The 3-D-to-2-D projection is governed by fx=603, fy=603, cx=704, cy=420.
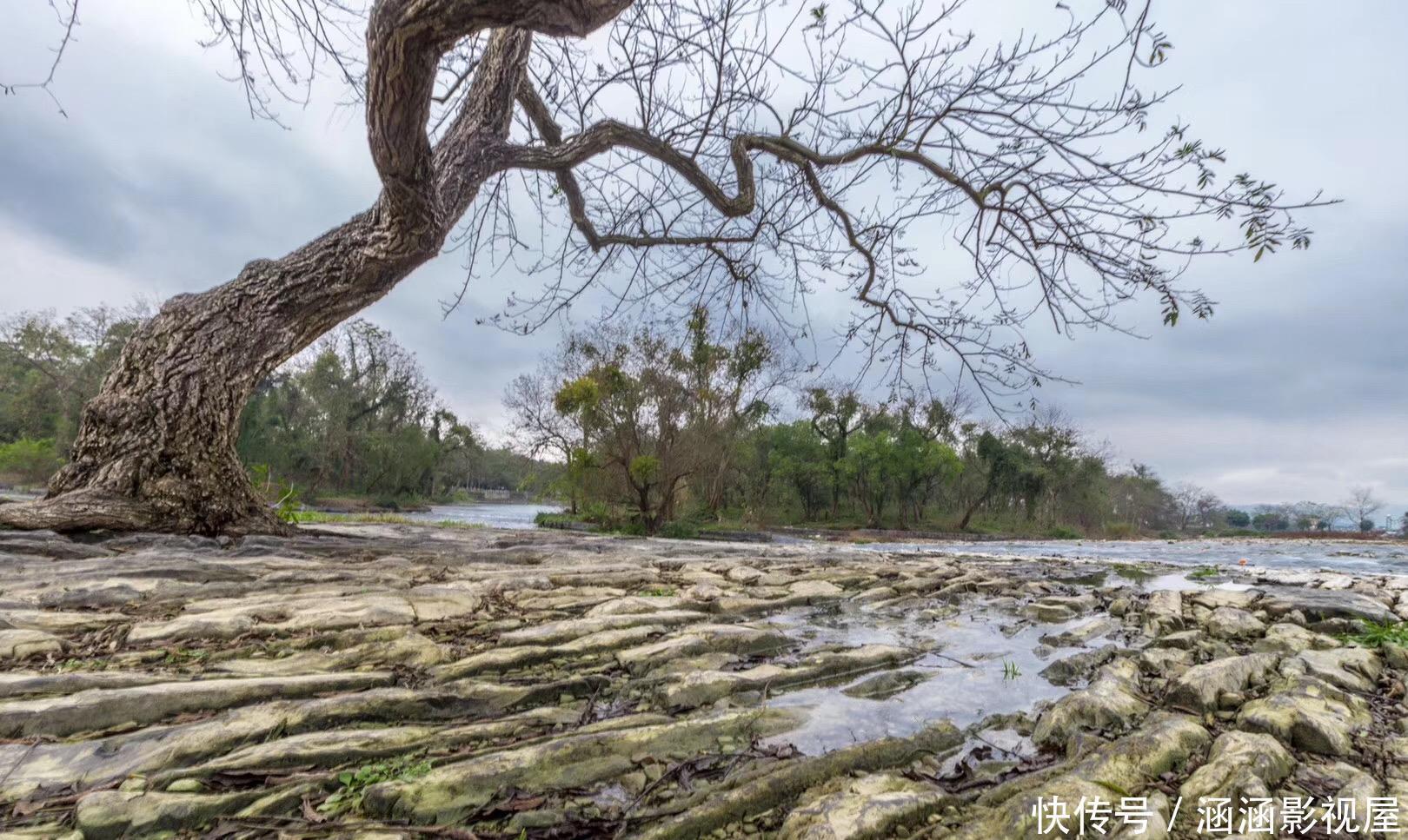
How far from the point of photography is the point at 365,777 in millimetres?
1356

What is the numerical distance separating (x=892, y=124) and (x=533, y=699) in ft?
14.4

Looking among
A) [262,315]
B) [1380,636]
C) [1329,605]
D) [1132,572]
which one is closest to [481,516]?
[262,315]

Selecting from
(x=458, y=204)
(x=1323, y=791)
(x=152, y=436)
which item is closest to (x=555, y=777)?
(x=1323, y=791)

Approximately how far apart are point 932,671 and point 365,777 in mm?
1953

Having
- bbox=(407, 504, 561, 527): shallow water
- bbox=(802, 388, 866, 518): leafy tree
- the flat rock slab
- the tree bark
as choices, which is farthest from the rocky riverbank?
bbox=(802, 388, 866, 518): leafy tree

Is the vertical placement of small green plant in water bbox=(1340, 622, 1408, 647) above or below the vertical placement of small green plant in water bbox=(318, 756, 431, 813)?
above

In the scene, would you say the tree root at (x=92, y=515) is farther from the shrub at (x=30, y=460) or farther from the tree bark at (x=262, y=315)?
the shrub at (x=30, y=460)

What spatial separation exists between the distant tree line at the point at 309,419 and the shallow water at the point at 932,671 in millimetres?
18857

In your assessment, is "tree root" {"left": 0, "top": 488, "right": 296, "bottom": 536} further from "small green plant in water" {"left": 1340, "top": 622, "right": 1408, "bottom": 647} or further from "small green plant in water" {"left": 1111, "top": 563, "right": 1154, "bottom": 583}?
"small green plant in water" {"left": 1111, "top": 563, "right": 1154, "bottom": 583}

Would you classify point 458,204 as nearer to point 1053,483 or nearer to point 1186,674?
point 1186,674

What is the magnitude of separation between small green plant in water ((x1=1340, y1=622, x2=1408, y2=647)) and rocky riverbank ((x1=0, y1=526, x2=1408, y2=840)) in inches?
6.0

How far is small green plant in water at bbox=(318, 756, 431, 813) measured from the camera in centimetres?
125

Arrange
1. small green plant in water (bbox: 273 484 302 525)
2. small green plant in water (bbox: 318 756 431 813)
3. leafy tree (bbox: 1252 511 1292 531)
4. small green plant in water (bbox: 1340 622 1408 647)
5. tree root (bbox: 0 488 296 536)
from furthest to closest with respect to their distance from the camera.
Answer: leafy tree (bbox: 1252 511 1292 531), small green plant in water (bbox: 273 484 302 525), tree root (bbox: 0 488 296 536), small green plant in water (bbox: 1340 622 1408 647), small green plant in water (bbox: 318 756 431 813)

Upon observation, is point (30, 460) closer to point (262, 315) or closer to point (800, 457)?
point (262, 315)
